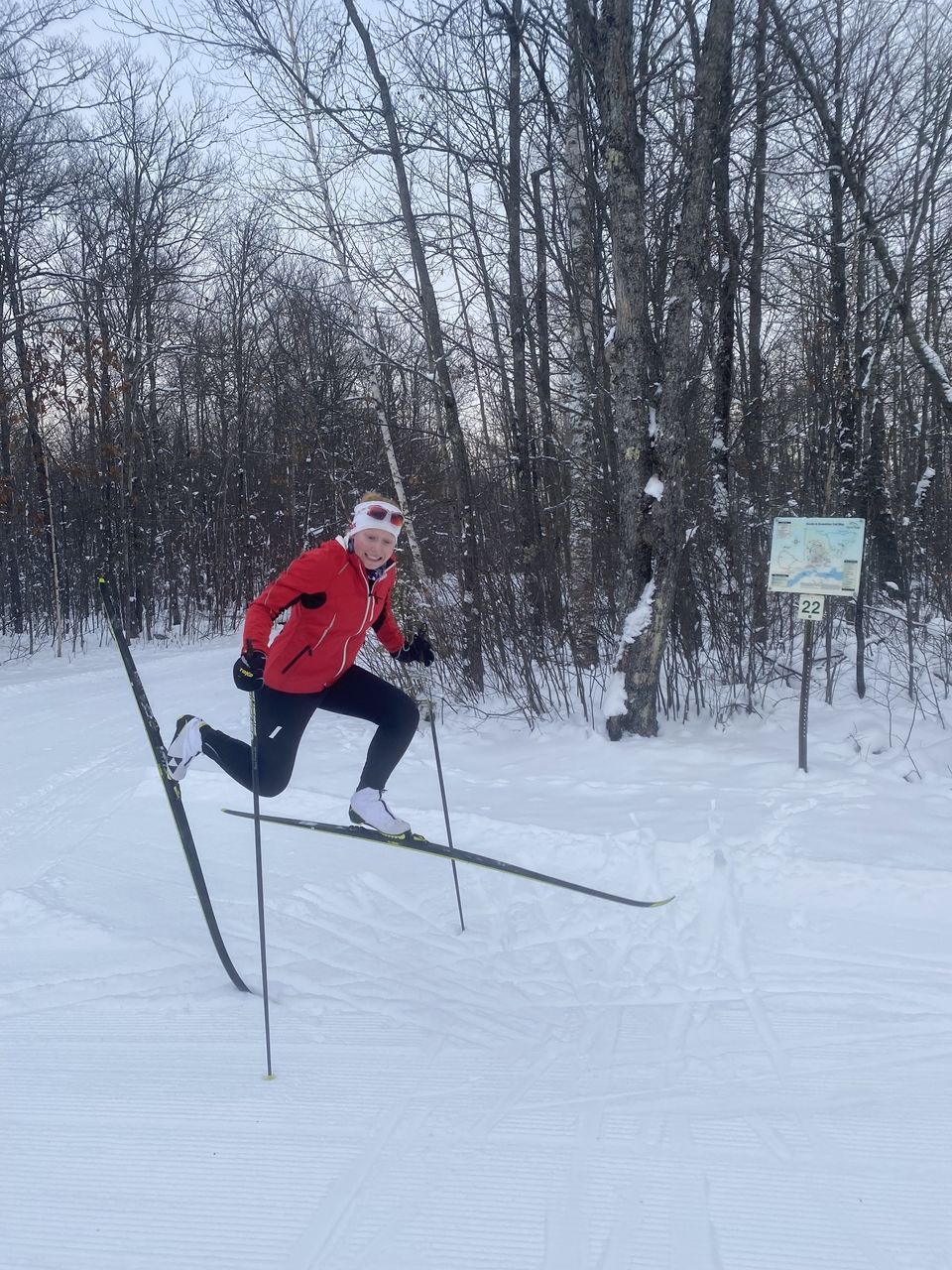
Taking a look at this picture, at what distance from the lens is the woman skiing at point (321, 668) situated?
459 cm

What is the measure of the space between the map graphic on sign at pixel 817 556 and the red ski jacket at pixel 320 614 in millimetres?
3157

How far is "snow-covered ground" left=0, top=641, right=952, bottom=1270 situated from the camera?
2.46 metres

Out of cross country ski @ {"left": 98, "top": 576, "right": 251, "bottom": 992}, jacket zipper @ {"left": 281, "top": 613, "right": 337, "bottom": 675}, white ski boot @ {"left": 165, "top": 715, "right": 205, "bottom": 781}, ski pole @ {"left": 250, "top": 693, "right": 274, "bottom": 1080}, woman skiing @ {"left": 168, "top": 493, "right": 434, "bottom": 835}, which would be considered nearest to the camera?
ski pole @ {"left": 250, "top": 693, "right": 274, "bottom": 1080}

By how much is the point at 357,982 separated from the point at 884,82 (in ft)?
35.0

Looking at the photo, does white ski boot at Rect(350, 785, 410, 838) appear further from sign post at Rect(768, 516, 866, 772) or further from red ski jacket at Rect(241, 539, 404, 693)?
sign post at Rect(768, 516, 866, 772)

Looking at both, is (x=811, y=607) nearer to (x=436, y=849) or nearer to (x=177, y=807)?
(x=436, y=849)

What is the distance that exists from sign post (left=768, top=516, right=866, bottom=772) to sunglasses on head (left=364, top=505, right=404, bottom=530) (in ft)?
10.2

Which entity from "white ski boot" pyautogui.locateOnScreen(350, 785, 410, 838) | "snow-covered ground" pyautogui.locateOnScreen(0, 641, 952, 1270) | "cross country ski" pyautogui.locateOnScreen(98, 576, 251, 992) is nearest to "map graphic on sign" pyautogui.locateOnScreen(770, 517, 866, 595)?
"snow-covered ground" pyautogui.locateOnScreen(0, 641, 952, 1270)

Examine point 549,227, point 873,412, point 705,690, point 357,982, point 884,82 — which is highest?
point 884,82

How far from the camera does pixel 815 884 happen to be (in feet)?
15.9

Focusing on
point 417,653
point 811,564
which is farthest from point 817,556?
point 417,653

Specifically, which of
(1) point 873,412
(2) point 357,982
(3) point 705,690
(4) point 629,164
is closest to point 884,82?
(1) point 873,412

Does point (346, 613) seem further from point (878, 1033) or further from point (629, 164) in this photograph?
point (629, 164)

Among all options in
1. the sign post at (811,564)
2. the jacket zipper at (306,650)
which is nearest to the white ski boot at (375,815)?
the jacket zipper at (306,650)
